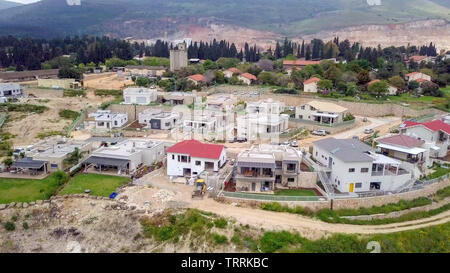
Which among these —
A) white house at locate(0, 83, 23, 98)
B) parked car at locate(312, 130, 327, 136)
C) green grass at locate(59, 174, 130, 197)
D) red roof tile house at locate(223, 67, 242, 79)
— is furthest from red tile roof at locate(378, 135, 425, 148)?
white house at locate(0, 83, 23, 98)

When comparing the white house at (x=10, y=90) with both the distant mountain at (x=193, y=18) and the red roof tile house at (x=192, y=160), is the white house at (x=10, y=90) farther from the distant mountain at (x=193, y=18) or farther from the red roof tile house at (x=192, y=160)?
the distant mountain at (x=193, y=18)

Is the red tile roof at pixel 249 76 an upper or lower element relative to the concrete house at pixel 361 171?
upper

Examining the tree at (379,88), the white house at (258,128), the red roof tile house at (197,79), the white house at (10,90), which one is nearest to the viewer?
the white house at (258,128)

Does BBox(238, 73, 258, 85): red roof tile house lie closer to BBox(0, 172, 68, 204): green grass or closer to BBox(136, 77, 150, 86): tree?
BBox(136, 77, 150, 86): tree

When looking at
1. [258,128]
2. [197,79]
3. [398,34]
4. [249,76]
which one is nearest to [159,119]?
[258,128]

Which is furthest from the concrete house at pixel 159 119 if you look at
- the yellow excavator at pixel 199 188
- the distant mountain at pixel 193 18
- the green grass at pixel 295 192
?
the distant mountain at pixel 193 18
